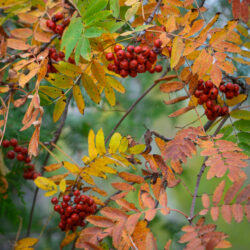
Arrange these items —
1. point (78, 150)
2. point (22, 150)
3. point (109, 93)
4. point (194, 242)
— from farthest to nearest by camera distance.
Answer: point (78, 150) < point (22, 150) < point (109, 93) < point (194, 242)

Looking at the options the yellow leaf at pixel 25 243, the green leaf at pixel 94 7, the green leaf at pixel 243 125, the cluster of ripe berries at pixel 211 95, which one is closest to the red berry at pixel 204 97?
the cluster of ripe berries at pixel 211 95

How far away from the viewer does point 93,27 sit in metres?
0.76

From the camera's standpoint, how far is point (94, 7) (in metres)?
0.76

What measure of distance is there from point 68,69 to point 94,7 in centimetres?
17

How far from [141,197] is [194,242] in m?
0.15

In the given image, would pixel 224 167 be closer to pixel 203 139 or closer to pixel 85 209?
pixel 203 139

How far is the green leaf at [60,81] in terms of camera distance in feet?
2.78

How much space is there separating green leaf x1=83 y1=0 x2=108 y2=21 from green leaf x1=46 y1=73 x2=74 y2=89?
156 millimetres

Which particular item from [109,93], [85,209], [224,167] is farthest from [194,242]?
[109,93]

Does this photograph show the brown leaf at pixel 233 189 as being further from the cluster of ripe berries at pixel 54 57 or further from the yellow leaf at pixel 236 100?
the cluster of ripe berries at pixel 54 57

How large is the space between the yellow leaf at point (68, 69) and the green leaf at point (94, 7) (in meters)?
0.12

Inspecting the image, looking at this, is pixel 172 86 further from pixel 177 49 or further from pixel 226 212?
pixel 226 212

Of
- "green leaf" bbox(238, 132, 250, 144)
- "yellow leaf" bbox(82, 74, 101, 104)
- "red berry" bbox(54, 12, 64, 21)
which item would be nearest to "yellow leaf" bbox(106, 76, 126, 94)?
"yellow leaf" bbox(82, 74, 101, 104)

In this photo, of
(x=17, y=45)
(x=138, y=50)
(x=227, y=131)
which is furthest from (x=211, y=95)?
(x=17, y=45)
